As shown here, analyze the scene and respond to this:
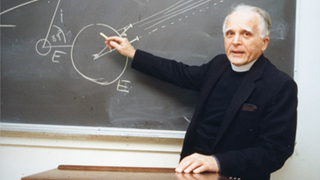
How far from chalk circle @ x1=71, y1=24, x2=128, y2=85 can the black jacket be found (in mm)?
500

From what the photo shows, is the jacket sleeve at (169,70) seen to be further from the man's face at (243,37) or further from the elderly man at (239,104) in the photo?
the man's face at (243,37)

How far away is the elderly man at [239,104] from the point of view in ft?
Answer: 4.05

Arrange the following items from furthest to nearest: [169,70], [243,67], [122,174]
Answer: [169,70] → [243,67] → [122,174]

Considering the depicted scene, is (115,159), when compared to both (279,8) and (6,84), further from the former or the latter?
(279,8)

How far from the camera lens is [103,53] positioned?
64.6 inches

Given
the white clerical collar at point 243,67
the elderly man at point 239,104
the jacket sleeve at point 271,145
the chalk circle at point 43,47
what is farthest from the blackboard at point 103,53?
the jacket sleeve at point 271,145

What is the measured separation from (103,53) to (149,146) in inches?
23.1

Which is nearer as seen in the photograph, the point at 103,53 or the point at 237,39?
the point at 237,39

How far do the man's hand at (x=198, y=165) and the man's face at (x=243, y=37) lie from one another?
493 mm

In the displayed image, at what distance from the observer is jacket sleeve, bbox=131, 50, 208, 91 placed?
1.55m

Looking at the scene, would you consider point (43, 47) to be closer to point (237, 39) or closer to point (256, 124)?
point (237, 39)

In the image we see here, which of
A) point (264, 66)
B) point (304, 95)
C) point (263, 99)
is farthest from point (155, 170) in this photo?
point (304, 95)

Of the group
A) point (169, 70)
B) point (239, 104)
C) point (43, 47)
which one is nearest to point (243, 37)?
point (239, 104)

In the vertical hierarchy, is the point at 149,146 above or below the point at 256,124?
below
